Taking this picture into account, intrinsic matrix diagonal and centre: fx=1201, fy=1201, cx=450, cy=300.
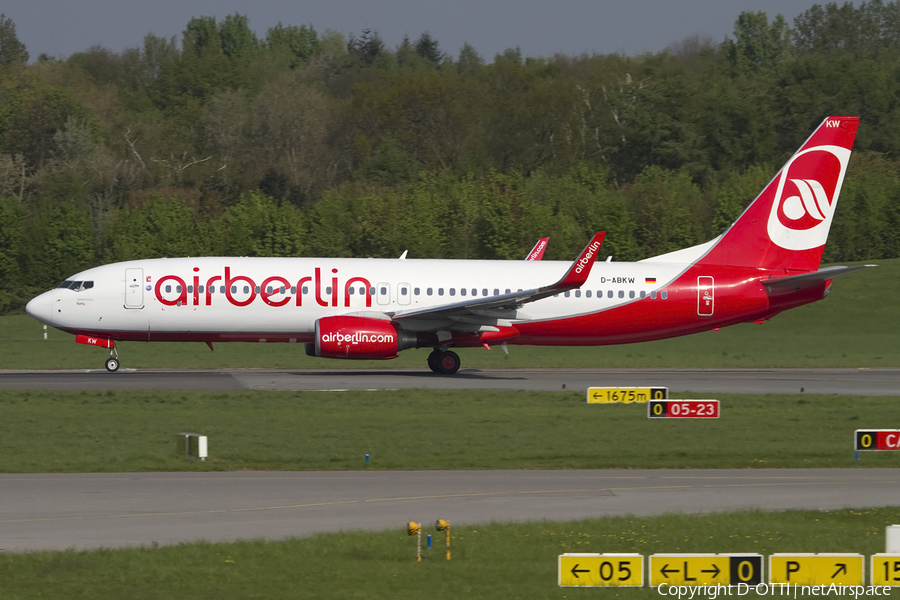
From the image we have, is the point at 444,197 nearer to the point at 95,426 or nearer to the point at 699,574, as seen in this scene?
the point at 95,426

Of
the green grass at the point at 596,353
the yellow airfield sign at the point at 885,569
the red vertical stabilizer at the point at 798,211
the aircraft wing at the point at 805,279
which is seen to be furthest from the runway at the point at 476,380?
the yellow airfield sign at the point at 885,569

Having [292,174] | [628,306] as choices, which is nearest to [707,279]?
[628,306]

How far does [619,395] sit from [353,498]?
14.1 meters

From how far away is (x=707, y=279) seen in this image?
40.3 metres

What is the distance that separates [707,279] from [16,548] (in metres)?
29.5

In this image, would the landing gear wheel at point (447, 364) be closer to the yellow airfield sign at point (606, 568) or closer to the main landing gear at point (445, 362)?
the main landing gear at point (445, 362)

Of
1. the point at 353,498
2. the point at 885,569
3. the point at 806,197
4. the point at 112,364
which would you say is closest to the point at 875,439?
the point at 353,498

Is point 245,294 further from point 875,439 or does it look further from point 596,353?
point 875,439

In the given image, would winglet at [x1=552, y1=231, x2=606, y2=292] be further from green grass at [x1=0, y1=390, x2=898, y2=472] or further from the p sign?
the p sign

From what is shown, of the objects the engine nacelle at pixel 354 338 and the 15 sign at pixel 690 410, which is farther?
the engine nacelle at pixel 354 338

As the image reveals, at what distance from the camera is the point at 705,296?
40.2 m

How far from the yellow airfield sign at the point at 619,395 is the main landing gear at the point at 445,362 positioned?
361 inches

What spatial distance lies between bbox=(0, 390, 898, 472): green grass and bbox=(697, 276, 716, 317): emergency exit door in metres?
7.67

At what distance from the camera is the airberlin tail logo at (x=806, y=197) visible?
41.2 metres
